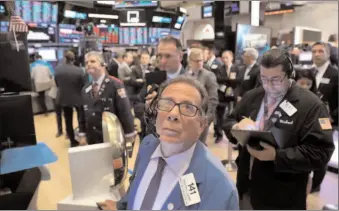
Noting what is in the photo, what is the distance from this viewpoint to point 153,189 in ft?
3.87

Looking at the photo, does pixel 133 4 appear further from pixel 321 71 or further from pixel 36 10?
pixel 321 71

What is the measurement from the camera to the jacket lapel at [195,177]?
3.57 feet

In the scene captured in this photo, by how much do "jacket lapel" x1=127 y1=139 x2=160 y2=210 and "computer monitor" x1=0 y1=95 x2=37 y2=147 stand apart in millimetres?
782

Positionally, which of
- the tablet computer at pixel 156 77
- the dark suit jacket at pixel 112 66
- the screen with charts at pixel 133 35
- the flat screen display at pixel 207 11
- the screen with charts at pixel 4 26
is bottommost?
the tablet computer at pixel 156 77

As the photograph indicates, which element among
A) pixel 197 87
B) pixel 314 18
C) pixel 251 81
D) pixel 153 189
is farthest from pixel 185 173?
pixel 314 18

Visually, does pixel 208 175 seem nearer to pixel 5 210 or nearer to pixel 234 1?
pixel 234 1

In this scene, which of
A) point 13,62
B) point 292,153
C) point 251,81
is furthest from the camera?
point 251,81

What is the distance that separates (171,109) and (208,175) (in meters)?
0.27

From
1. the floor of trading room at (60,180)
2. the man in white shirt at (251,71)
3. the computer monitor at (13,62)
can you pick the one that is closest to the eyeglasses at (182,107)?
the floor of trading room at (60,180)

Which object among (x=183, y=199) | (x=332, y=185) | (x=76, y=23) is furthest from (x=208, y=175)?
(x=332, y=185)

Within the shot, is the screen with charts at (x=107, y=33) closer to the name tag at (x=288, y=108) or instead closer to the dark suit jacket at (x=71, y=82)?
the name tag at (x=288, y=108)

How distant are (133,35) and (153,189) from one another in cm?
77

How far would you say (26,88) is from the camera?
156 centimetres

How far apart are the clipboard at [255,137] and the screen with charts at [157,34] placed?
2.02 feet
